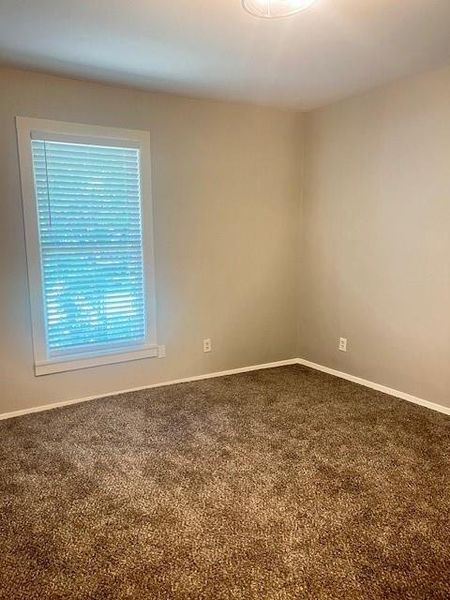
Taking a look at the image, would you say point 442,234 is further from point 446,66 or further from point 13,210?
point 13,210

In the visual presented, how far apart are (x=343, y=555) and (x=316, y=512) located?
0.88 ft

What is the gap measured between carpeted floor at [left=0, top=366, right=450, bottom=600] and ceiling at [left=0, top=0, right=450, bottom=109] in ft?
7.91

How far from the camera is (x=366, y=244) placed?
344cm

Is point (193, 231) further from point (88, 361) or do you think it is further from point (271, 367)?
point (271, 367)

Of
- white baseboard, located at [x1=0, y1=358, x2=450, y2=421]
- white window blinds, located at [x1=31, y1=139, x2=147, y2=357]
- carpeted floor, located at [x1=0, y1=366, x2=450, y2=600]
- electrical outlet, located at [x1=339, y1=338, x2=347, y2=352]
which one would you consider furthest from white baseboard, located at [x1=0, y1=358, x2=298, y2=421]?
electrical outlet, located at [x1=339, y1=338, x2=347, y2=352]

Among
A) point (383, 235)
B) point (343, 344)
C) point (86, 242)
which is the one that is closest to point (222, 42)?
point (86, 242)

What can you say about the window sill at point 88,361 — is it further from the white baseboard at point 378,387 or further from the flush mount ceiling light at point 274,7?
the flush mount ceiling light at point 274,7

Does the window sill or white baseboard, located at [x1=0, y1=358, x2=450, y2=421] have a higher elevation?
the window sill

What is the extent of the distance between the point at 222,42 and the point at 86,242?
168 cm

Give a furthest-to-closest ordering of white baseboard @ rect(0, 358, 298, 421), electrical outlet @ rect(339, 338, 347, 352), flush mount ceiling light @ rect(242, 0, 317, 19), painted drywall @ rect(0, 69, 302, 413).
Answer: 1. electrical outlet @ rect(339, 338, 347, 352)
2. white baseboard @ rect(0, 358, 298, 421)
3. painted drywall @ rect(0, 69, 302, 413)
4. flush mount ceiling light @ rect(242, 0, 317, 19)

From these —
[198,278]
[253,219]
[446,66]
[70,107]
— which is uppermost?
[446,66]

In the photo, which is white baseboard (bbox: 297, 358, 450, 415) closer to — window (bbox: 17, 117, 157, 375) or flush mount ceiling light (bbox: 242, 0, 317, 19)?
window (bbox: 17, 117, 157, 375)

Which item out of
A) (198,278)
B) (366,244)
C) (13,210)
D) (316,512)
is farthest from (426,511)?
(13,210)

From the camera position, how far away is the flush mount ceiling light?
186cm
